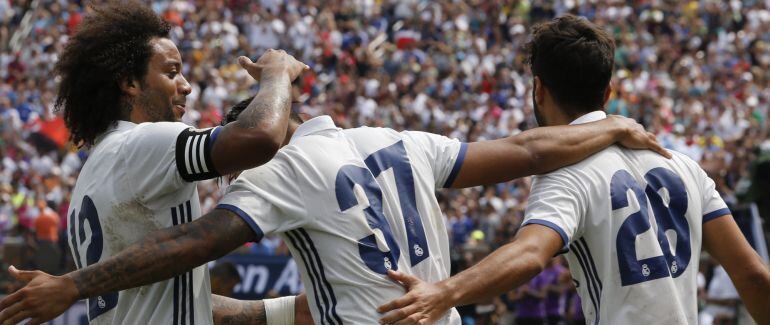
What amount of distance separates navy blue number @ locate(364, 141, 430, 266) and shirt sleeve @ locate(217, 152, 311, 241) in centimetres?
28

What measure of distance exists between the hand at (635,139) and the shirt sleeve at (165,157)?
5.17 ft

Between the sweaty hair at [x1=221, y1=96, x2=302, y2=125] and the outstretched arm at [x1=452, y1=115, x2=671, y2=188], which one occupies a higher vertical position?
the sweaty hair at [x1=221, y1=96, x2=302, y2=125]

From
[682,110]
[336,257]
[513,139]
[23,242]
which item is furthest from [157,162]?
[682,110]

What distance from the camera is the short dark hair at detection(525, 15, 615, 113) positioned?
4469mm

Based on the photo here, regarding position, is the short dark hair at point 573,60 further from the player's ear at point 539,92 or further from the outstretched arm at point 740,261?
the outstretched arm at point 740,261

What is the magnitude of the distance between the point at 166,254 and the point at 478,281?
3.36 ft

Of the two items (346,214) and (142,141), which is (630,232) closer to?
(346,214)

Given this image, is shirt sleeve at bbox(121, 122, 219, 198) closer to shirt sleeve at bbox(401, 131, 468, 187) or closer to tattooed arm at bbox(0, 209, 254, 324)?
tattooed arm at bbox(0, 209, 254, 324)

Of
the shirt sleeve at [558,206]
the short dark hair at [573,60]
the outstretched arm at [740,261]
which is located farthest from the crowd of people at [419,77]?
the shirt sleeve at [558,206]

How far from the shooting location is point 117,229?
4.12 meters

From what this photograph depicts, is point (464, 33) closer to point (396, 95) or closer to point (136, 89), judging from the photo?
point (396, 95)

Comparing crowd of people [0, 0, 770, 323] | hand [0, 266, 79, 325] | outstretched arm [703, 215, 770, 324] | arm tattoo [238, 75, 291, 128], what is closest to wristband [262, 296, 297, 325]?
arm tattoo [238, 75, 291, 128]

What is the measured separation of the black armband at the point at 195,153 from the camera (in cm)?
388

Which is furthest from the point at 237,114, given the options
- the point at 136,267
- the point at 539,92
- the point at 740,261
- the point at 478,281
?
the point at 740,261
